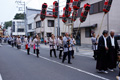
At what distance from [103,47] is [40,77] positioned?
322 cm

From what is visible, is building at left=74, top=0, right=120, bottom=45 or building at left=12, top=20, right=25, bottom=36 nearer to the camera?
building at left=74, top=0, right=120, bottom=45

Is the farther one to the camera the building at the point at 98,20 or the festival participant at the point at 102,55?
the building at the point at 98,20

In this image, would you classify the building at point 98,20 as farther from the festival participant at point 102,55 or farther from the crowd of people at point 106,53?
the festival participant at point 102,55

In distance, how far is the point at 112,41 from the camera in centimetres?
738

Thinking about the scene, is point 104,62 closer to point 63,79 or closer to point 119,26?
point 63,79

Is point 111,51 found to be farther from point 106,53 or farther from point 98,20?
point 98,20

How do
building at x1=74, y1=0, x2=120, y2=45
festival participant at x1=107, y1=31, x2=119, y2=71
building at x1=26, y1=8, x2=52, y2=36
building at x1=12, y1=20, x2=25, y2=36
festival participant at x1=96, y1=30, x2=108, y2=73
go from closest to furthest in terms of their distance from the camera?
festival participant at x1=96, y1=30, x2=108, y2=73, festival participant at x1=107, y1=31, x2=119, y2=71, building at x1=74, y1=0, x2=120, y2=45, building at x1=26, y1=8, x2=52, y2=36, building at x1=12, y1=20, x2=25, y2=36

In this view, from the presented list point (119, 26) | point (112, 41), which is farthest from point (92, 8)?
point (112, 41)

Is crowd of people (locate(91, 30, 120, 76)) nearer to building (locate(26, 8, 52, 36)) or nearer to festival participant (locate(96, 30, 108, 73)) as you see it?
festival participant (locate(96, 30, 108, 73))

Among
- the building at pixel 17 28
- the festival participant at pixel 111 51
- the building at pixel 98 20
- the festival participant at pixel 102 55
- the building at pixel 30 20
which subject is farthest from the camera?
the building at pixel 17 28

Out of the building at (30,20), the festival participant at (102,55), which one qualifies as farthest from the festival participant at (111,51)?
the building at (30,20)

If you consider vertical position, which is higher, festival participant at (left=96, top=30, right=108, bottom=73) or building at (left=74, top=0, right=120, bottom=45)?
building at (left=74, top=0, right=120, bottom=45)

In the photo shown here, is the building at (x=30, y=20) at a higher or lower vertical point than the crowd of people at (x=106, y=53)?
higher

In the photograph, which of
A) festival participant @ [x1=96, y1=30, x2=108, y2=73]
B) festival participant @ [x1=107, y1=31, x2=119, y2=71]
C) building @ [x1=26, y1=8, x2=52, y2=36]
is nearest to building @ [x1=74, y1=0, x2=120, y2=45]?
festival participant @ [x1=107, y1=31, x2=119, y2=71]
